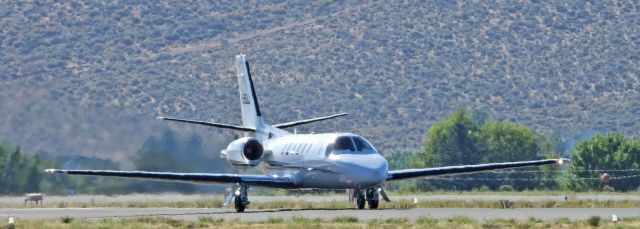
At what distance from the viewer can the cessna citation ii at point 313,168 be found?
5344 centimetres

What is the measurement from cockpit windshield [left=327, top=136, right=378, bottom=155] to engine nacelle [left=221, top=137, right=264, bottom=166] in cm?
455

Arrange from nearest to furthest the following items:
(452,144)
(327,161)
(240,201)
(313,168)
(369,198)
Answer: (240,201) < (369,198) < (327,161) < (313,168) < (452,144)

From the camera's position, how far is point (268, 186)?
5588 centimetres

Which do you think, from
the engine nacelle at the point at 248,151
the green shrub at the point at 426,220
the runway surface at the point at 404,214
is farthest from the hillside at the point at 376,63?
the green shrub at the point at 426,220

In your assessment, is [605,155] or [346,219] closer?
[346,219]

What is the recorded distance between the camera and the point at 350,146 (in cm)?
5453

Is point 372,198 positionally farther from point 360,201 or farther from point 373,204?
point 360,201

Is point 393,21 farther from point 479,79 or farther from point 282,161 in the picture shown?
point 282,161

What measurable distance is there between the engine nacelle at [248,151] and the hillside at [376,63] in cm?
8387

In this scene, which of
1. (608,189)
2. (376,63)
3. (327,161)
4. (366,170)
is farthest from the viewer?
(376,63)

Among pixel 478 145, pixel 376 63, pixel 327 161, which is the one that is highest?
pixel 376 63

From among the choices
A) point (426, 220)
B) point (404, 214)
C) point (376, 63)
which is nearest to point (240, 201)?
point (404, 214)

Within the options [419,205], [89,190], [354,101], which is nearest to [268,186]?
[419,205]

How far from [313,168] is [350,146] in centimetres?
191
